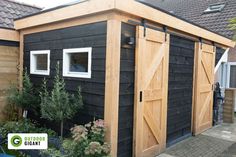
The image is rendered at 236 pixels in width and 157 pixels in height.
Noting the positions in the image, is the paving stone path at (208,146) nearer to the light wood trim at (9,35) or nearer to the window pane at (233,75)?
the window pane at (233,75)

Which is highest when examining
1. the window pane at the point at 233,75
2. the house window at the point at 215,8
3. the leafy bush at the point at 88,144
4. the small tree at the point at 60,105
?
the house window at the point at 215,8

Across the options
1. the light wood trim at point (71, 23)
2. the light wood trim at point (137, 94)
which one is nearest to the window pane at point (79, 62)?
the light wood trim at point (71, 23)

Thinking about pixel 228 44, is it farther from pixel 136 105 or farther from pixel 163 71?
pixel 136 105

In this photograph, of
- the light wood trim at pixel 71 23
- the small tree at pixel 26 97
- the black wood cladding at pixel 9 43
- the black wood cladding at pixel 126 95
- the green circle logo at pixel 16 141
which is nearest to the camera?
the light wood trim at pixel 71 23

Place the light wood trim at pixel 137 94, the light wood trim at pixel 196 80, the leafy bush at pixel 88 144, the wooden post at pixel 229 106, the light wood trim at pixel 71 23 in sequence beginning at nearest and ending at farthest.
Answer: the leafy bush at pixel 88 144
the light wood trim at pixel 71 23
the light wood trim at pixel 137 94
the light wood trim at pixel 196 80
the wooden post at pixel 229 106

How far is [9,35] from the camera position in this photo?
18.5 feet

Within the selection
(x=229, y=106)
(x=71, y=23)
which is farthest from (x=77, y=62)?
Result: (x=229, y=106)

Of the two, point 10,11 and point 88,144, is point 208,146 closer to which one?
point 88,144

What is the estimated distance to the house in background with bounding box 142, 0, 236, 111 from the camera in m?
9.23

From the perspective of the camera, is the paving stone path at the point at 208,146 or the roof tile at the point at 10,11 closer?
the paving stone path at the point at 208,146

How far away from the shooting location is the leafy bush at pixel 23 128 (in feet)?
16.0

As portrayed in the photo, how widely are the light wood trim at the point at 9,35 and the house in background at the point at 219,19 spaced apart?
14.3ft

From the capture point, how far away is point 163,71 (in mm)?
4742

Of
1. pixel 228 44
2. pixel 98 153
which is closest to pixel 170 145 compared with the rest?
pixel 98 153
